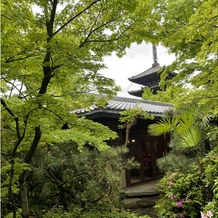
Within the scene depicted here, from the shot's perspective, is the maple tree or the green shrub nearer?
the maple tree

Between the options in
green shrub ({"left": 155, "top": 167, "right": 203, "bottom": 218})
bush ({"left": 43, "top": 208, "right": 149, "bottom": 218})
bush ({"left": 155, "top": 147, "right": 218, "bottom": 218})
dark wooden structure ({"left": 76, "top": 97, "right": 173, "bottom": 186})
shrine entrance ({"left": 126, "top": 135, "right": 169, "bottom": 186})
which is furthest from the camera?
shrine entrance ({"left": 126, "top": 135, "right": 169, "bottom": 186})

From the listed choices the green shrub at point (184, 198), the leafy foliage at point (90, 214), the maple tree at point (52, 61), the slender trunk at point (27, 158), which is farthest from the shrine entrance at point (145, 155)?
the maple tree at point (52, 61)

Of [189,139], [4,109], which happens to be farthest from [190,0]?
[4,109]

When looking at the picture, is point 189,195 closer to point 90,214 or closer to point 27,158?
point 90,214

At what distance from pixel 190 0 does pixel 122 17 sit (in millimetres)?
3231

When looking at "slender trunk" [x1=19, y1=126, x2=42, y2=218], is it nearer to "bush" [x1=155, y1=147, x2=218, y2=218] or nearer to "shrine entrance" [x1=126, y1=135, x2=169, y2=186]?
"bush" [x1=155, y1=147, x2=218, y2=218]

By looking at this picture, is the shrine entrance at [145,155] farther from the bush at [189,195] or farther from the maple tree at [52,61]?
the maple tree at [52,61]

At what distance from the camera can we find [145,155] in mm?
11812

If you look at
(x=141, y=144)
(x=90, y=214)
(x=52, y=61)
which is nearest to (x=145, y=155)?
(x=141, y=144)

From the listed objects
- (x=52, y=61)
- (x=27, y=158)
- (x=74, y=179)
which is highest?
(x=52, y=61)

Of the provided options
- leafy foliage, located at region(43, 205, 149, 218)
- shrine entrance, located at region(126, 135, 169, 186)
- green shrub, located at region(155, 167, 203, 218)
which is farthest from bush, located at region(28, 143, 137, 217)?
shrine entrance, located at region(126, 135, 169, 186)

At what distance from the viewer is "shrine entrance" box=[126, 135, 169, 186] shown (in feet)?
35.4

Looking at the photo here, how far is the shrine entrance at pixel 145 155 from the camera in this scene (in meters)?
10.8

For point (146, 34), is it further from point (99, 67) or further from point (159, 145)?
point (159, 145)
